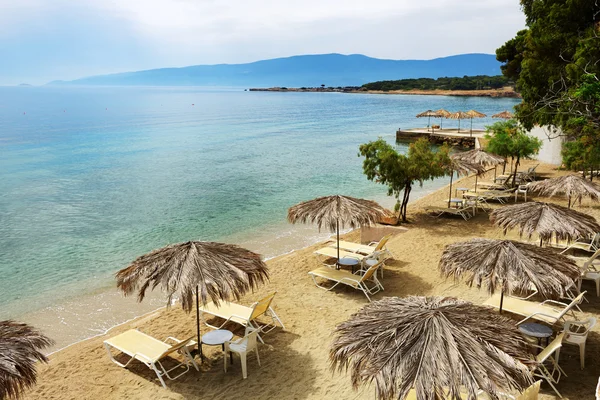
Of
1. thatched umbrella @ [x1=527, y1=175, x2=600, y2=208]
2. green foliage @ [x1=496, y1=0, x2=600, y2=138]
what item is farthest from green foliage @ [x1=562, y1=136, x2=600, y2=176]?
thatched umbrella @ [x1=527, y1=175, x2=600, y2=208]

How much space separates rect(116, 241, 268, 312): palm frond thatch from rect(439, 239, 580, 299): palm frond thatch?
316cm

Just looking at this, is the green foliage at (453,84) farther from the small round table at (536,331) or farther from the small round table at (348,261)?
the small round table at (536,331)

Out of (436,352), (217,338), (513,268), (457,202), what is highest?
(436,352)

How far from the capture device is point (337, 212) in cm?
967

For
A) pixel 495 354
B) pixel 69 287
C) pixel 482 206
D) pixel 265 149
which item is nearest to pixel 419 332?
pixel 495 354

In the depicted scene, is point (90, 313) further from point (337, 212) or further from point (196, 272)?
point (337, 212)

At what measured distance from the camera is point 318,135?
56438 millimetres

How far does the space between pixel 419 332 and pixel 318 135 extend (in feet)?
173

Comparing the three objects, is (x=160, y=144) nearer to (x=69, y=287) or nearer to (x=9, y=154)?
(x=9, y=154)

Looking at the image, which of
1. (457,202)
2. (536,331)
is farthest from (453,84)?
(536,331)

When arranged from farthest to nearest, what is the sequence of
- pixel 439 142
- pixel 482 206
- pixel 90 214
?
pixel 439 142 < pixel 90 214 < pixel 482 206

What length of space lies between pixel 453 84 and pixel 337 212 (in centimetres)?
16315

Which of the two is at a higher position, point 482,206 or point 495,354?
point 495,354

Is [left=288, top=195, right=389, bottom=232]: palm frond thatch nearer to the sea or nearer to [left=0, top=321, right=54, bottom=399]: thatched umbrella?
the sea
